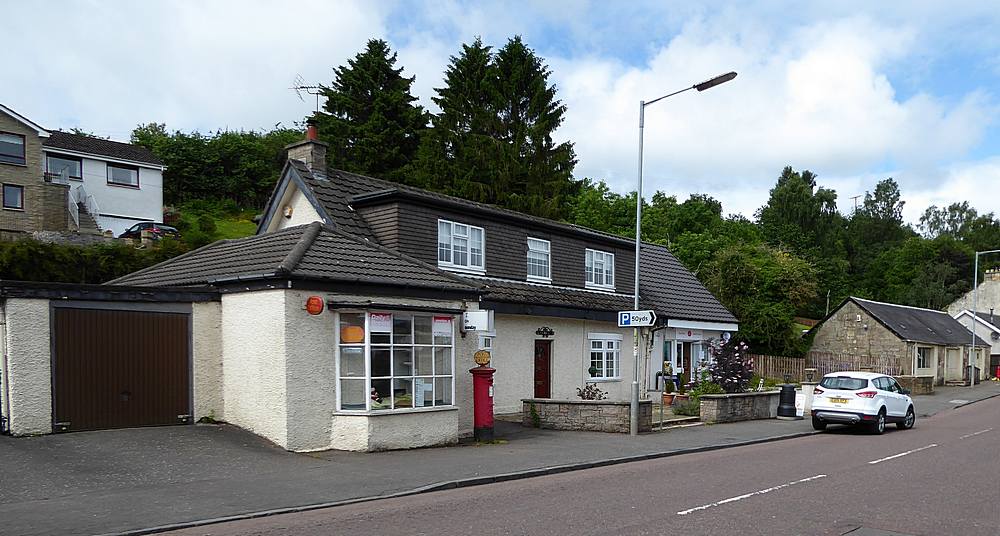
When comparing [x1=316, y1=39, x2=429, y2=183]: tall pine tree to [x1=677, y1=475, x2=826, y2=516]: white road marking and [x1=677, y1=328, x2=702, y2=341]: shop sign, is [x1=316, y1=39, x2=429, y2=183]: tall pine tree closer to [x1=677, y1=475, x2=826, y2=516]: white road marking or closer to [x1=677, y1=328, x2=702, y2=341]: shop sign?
[x1=677, y1=328, x2=702, y2=341]: shop sign

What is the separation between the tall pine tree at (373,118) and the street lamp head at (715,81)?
31317 mm

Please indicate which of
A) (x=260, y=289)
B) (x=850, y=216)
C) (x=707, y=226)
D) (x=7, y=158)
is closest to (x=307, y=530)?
(x=260, y=289)

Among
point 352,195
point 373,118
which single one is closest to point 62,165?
point 373,118

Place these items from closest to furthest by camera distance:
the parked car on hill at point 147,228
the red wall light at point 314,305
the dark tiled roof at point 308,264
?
the red wall light at point 314,305 → the dark tiled roof at point 308,264 → the parked car on hill at point 147,228

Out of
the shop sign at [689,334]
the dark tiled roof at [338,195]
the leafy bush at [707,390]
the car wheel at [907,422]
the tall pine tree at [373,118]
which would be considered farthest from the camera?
the tall pine tree at [373,118]

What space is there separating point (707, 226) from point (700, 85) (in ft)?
148

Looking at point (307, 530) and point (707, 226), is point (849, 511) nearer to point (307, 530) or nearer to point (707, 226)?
point (307, 530)

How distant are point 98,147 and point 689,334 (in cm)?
3421

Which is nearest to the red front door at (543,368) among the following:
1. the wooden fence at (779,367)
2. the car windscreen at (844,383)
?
the car windscreen at (844,383)

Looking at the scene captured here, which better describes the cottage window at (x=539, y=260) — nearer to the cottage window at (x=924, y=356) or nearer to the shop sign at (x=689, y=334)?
the shop sign at (x=689, y=334)

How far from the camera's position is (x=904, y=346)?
4319cm

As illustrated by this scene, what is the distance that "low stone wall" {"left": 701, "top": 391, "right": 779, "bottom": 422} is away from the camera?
21.7 metres

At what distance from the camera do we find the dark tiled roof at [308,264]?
557 inches

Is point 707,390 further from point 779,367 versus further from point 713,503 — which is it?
point 779,367
